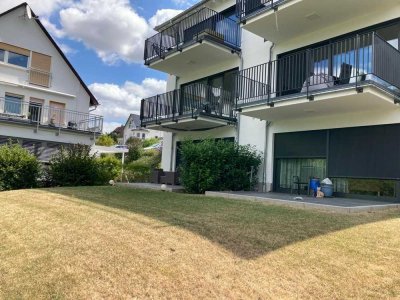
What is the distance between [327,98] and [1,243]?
8902 mm

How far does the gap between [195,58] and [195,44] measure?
1.59 metres

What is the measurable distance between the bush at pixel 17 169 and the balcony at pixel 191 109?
18.4 ft

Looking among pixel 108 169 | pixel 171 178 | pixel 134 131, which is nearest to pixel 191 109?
pixel 171 178

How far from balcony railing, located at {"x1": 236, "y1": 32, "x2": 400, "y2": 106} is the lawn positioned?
4.51 meters

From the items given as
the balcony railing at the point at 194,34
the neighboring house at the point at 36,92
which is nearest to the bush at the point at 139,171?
the neighboring house at the point at 36,92

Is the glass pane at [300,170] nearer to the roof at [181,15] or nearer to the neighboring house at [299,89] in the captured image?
the neighboring house at [299,89]

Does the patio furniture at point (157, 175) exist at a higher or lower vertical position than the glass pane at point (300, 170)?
lower

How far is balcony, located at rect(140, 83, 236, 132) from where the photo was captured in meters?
16.1

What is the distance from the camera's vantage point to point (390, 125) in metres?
11.2

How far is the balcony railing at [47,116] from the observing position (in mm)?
24973

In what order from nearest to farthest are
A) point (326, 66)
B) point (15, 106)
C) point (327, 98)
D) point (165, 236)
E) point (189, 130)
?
point (165, 236), point (327, 98), point (326, 66), point (189, 130), point (15, 106)

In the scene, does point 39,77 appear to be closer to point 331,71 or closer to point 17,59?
point 17,59

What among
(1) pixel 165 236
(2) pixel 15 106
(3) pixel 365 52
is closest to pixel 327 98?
(3) pixel 365 52

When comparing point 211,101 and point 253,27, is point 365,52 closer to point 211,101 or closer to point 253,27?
point 253,27
